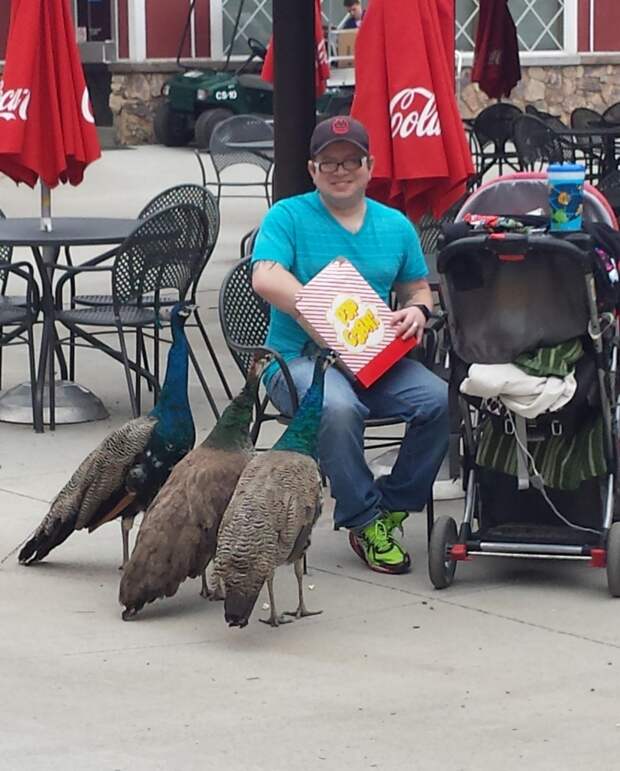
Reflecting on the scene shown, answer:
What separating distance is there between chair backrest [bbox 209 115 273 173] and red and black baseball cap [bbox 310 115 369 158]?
7774 mm

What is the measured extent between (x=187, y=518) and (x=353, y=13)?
18.4 m

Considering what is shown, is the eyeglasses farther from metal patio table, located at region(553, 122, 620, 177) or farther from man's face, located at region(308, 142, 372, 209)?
metal patio table, located at region(553, 122, 620, 177)

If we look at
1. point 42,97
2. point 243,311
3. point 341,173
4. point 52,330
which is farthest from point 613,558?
point 42,97

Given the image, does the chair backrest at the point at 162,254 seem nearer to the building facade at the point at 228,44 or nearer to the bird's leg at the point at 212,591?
the bird's leg at the point at 212,591

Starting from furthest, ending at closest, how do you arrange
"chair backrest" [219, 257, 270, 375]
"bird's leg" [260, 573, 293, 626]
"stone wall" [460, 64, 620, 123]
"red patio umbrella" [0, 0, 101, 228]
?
"stone wall" [460, 64, 620, 123] → "red patio umbrella" [0, 0, 101, 228] → "chair backrest" [219, 257, 270, 375] → "bird's leg" [260, 573, 293, 626]

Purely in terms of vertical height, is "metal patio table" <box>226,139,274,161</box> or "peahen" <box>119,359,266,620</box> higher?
"metal patio table" <box>226,139,274,161</box>

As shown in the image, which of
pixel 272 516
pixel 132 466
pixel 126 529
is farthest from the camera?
pixel 126 529

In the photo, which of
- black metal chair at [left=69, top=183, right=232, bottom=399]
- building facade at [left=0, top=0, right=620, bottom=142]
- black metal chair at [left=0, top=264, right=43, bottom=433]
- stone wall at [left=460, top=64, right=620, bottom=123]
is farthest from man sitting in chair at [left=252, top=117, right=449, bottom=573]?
stone wall at [left=460, top=64, right=620, bottom=123]

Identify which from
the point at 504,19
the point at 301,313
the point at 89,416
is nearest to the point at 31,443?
the point at 89,416

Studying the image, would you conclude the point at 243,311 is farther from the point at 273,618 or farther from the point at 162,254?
the point at 273,618

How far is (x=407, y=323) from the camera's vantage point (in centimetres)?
598

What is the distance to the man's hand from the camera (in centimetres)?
598

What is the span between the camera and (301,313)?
233 inches

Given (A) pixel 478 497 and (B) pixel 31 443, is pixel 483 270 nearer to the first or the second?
(A) pixel 478 497
